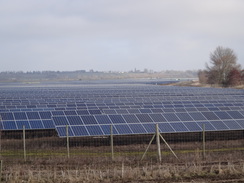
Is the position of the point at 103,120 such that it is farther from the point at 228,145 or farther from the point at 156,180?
the point at 156,180

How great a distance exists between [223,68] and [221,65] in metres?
1.17

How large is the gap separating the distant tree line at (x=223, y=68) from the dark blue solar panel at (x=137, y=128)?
6929cm

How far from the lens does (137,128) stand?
19.4 meters

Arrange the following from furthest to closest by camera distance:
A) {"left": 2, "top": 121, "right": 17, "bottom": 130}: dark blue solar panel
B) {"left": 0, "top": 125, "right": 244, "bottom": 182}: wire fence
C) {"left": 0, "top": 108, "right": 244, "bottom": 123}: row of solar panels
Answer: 1. {"left": 2, "top": 121, "right": 17, "bottom": 130}: dark blue solar panel
2. {"left": 0, "top": 108, "right": 244, "bottom": 123}: row of solar panels
3. {"left": 0, "top": 125, "right": 244, "bottom": 182}: wire fence

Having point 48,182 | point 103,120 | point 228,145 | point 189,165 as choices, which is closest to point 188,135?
point 228,145

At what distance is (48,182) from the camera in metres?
10.7

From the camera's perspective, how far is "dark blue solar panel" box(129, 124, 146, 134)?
19016 millimetres

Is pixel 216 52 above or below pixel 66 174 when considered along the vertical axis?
above

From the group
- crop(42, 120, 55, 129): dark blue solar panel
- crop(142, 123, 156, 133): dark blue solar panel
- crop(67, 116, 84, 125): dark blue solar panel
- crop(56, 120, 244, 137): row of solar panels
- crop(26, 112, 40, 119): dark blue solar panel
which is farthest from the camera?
crop(26, 112, 40, 119): dark blue solar panel

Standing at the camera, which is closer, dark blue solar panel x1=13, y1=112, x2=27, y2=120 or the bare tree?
dark blue solar panel x1=13, y1=112, x2=27, y2=120

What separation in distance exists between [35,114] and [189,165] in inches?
550

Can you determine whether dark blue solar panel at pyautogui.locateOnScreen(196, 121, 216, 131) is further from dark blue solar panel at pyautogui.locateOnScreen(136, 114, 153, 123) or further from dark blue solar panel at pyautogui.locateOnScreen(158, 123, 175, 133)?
dark blue solar panel at pyautogui.locateOnScreen(136, 114, 153, 123)

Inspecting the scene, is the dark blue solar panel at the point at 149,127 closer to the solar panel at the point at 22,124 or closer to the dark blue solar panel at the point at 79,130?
the dark blue solar panel at the point at 79,130

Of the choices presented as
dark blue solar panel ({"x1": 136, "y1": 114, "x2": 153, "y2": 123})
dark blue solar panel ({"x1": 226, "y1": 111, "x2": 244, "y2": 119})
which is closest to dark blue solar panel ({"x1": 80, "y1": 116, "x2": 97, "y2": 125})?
dark blue solar panel ({"x1": 136, "y1": 114, "x2": 153, "y2": 123})
